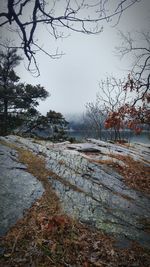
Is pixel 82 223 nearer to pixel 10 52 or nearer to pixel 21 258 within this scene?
pixel 21 258

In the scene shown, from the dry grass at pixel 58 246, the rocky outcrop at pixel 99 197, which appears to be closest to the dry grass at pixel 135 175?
the rocky outcrop at pixel 99 197

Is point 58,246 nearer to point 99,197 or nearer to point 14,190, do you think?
point 14,190

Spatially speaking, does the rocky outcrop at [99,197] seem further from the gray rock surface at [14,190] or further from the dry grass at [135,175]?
the gray rock surface at [14,190]

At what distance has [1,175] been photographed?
19.5 ft

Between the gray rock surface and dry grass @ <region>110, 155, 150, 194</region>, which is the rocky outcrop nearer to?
dry grass @ <region>110, 155, 150, 194</region>

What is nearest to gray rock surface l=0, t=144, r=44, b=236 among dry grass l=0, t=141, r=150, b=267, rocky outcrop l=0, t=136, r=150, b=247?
dry grass l=0, t=141, r=150, b=267

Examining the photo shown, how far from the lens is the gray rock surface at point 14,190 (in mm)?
4409

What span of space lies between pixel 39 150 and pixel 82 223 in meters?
4.97

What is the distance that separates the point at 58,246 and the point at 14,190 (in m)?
2.03

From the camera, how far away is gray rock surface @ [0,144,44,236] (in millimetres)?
4409

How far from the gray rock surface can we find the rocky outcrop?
67cm

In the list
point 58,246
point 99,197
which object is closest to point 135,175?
point 99,197

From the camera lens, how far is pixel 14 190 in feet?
17.6

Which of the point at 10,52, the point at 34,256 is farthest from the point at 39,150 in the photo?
the point at 10,52
